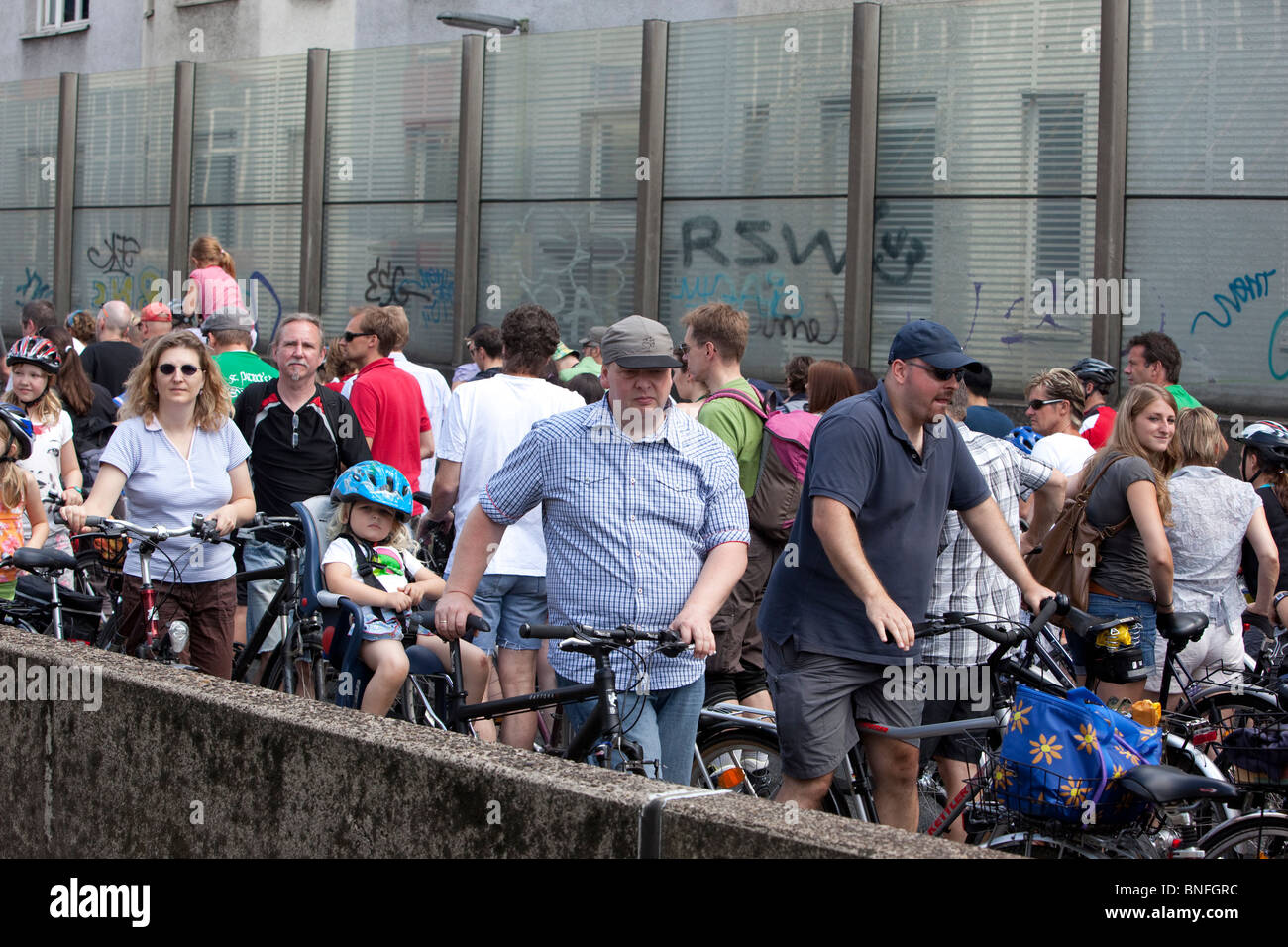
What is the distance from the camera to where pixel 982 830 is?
14.9 feet

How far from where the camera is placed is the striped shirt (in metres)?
5.44

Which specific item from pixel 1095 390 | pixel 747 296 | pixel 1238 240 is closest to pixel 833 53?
pixel 747 296

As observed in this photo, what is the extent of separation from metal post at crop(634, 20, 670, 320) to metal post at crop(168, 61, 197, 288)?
6979 millimetres

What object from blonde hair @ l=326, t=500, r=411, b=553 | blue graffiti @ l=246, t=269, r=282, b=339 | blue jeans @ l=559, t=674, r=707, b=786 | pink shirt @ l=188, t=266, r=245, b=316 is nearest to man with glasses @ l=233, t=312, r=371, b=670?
blonde hair @ l=326, t=500, r=411, b=553

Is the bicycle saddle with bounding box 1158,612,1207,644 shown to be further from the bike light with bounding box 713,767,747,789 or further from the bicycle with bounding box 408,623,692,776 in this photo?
the bicycle with bounding box 408,623,692,776

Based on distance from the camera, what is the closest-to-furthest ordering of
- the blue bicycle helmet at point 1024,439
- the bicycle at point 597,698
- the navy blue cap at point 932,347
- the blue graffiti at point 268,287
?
the bicycle at point 597,698 < the navy blue cap at point 932,347 < the blue bicycle helmet at point 1024,439 < the blue graffiti at point 268,287

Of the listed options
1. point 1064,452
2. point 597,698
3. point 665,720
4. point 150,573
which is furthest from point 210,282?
point 597,698

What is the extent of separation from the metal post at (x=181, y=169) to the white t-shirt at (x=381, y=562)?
14236 millimetres

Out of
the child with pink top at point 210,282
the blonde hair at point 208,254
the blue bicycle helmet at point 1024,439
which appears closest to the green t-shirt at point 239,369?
the child with pink top at point 210,282

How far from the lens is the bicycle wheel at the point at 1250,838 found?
464cm

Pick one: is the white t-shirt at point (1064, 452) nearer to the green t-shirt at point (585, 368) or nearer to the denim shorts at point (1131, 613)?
the denim shorts at point (1131, 613)
